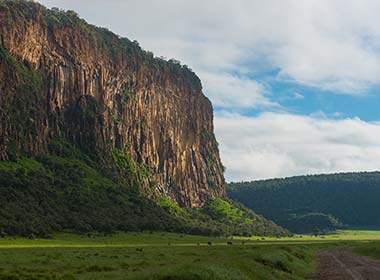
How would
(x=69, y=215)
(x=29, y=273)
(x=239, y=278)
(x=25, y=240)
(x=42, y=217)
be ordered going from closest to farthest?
(x=239, y=278)
(x=29, y=273)
(x=25, y=240)
(x=42, y=217)
(x=69, y=215)

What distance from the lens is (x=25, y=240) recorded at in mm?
122312

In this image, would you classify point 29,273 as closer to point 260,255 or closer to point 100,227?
point 260,255

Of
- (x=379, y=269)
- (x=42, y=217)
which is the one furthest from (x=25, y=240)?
(x=379, y=269)

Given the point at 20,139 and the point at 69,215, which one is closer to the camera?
the point at 69,215

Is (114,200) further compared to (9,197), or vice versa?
(114,200)

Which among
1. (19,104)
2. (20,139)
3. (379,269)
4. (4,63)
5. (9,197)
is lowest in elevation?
(379,269)

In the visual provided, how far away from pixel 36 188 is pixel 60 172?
1015 inches

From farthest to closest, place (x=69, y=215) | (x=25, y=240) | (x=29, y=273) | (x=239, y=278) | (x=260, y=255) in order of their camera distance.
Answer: (x=69, y=215)
(x=25, y=240)
(x=260, y=255)
(x=29, y=273)
(x=239, y=278)

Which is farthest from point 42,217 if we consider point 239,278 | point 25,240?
point 239,278

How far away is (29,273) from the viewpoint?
48.4 meters

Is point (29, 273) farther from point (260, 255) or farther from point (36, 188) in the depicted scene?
point (36, 188)

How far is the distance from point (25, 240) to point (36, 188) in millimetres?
47570

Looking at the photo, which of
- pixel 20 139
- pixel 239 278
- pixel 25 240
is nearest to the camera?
pixel 239 278

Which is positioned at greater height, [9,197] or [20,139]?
[20,139]
